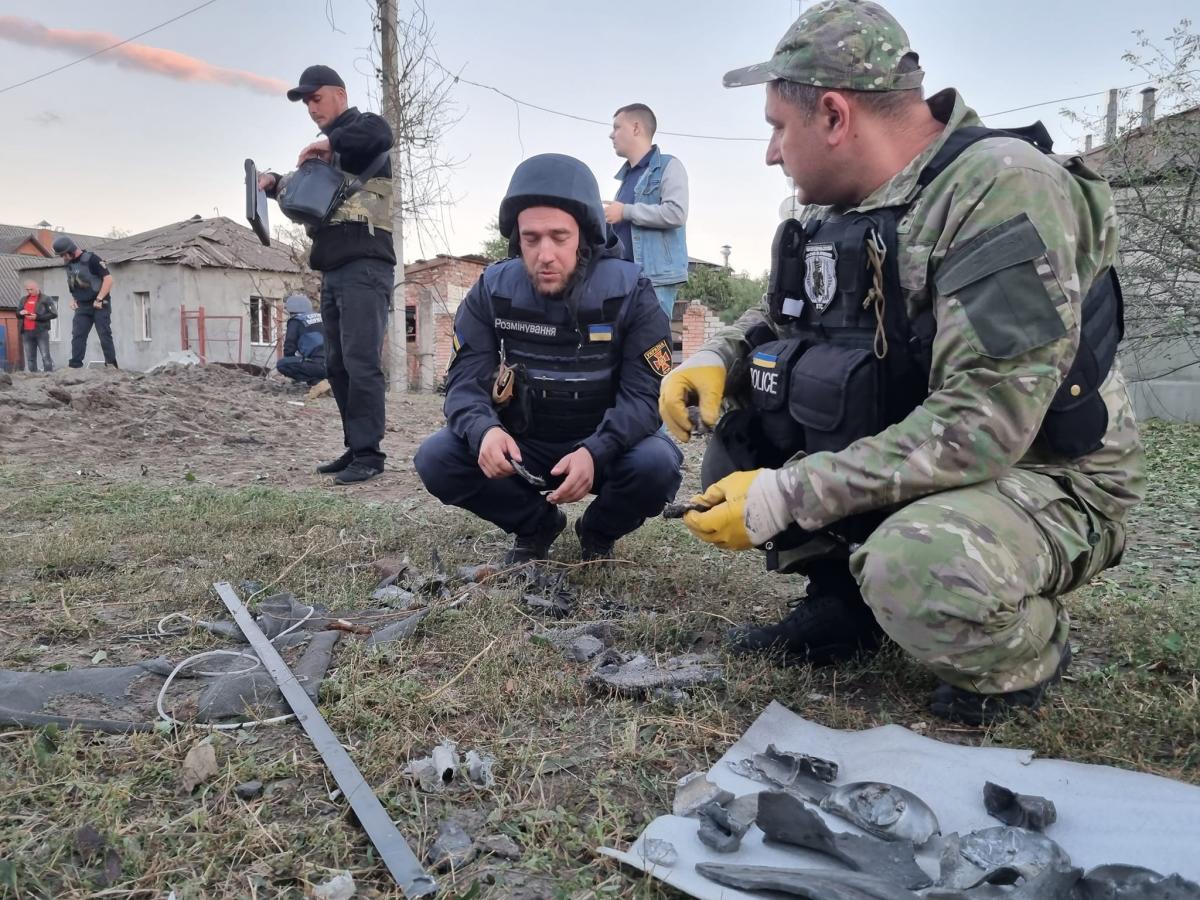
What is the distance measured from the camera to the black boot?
2.21 m

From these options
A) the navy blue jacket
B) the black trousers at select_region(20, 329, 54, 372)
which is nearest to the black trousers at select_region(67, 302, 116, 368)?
the black trousers at select_region(20, 329, 54, 372)

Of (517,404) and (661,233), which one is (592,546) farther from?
(661,233)

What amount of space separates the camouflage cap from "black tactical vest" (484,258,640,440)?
1.12 meters

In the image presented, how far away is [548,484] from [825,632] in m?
1.20

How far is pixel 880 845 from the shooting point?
136 centimetres

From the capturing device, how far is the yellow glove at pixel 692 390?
2.38 meters

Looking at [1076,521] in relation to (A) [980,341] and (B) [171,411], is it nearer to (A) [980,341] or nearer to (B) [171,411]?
(A) [980,341]

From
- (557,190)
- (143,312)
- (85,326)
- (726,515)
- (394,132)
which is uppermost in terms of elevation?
(394,132)

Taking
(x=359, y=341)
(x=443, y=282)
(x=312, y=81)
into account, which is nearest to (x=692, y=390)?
(x=359, y=341)

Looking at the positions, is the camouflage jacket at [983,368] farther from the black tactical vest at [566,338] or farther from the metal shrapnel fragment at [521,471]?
the black tactical vest at [566,338]

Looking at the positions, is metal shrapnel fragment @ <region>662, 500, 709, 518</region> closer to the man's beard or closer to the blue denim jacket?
the man's beard

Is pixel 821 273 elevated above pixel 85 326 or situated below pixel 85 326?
below

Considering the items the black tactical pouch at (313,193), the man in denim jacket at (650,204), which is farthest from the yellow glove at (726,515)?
the black tactical pouch at (313,193)

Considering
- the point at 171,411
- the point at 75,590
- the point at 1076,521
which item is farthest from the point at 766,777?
the point at 171,411
